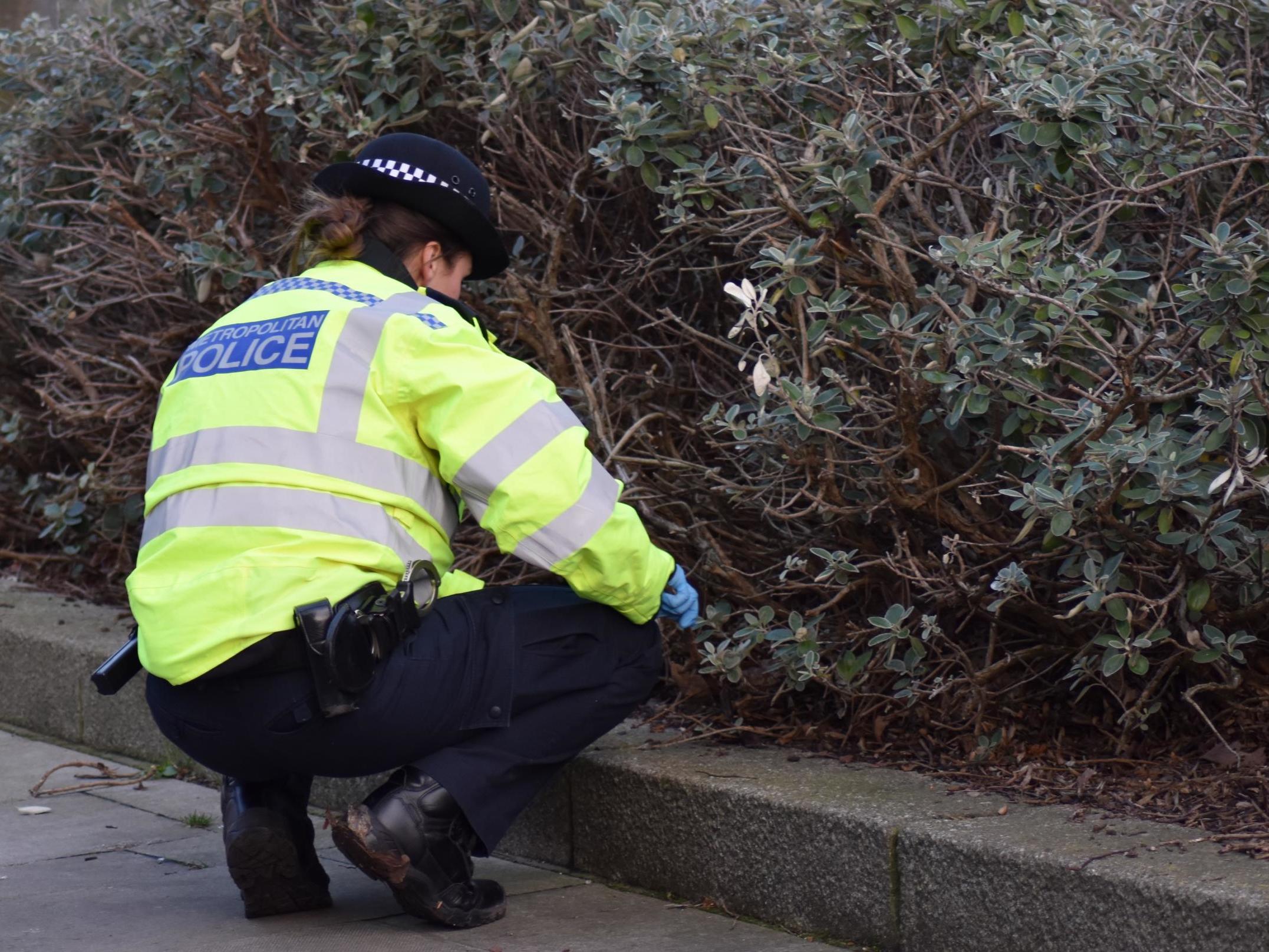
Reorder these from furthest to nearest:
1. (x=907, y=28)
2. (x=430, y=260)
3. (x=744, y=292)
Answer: (x=907, y=28), (x=430, y=260), (x=744, y=292)

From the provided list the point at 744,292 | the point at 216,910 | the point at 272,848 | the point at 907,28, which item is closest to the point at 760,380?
the point at 744,292

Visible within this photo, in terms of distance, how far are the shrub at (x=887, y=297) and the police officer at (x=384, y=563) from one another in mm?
426

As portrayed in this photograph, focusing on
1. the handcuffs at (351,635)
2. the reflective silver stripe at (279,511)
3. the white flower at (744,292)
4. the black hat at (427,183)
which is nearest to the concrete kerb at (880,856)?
the handcuffs at (351,635)

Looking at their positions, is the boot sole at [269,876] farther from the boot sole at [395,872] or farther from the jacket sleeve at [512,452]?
the jacket sleeve at [512,452]

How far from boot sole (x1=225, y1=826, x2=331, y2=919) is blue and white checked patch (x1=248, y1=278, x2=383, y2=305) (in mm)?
1086

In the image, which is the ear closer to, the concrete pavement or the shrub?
the shrub

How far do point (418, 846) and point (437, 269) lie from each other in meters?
1.18

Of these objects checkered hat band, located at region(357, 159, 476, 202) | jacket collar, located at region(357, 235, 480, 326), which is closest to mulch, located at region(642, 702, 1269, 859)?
jacket collar, located at region(357, 235, 480, 326)

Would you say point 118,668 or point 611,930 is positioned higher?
point 118,668

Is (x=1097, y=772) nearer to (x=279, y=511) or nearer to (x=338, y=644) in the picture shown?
(x=338, y=644)

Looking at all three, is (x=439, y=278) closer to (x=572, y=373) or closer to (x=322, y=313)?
(x=322, y=313)

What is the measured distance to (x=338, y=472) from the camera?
3027 mm

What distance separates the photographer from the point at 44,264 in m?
5.44

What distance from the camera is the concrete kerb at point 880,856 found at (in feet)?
8.62
